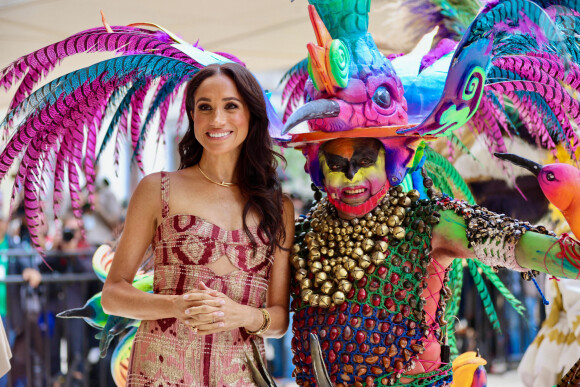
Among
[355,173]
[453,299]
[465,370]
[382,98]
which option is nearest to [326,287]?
[355,173]

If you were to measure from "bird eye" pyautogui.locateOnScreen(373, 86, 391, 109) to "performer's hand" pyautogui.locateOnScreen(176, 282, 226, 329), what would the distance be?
0.66m

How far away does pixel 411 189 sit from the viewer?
2.18m

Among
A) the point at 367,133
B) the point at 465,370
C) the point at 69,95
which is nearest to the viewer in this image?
the point at 367,133

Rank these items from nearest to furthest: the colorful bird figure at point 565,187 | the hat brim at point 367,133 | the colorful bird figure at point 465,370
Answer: the colorful bird figure at point 565,187
the hat brim at point 367,133
the colorful bird figure at point 465,370

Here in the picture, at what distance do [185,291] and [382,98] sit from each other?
70 centimetres

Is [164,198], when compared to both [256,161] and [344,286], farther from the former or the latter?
[344,286]

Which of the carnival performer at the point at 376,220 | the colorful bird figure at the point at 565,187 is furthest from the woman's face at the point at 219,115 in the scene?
the colorful bird figure at the point at 565,187

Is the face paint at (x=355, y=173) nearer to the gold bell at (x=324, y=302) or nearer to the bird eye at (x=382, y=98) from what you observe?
the bird eye at (x=382, y=98)

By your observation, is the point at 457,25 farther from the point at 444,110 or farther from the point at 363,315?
the point at 363,315

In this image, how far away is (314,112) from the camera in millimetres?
1854

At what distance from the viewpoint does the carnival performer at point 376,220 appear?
193 centimetres

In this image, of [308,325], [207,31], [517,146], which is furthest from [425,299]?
[207,31]

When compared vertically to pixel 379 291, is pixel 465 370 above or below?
below

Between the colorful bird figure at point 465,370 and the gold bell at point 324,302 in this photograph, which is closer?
the gold bell at point 324,302
